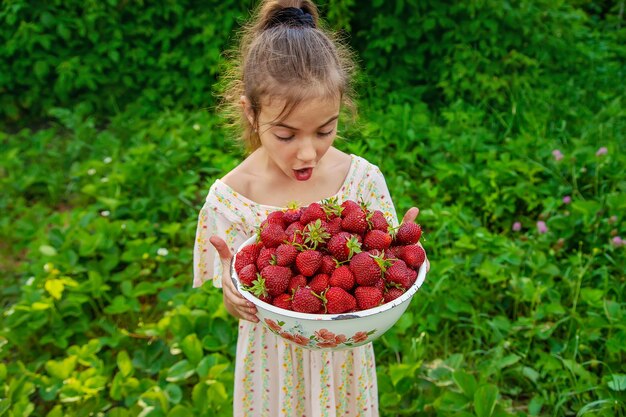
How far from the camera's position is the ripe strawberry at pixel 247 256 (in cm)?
138

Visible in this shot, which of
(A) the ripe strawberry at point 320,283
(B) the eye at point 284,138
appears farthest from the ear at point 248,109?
(A) the ripe strawberry at point 320,283

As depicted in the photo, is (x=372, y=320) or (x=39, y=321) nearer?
(x=372, y=320)

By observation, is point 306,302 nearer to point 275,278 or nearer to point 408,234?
point 275,278

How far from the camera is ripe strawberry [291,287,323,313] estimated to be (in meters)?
1.27

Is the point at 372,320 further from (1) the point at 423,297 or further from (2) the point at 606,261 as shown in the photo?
(2) the point at 606,261

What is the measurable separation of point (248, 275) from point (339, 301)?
21cm

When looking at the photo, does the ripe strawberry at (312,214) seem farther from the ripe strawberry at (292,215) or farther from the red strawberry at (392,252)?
the red strawberry at (392,252)

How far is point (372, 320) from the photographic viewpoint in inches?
49.6

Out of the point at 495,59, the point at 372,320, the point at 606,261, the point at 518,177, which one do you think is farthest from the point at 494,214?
the point at 372,320

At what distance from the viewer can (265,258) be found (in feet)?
4.41

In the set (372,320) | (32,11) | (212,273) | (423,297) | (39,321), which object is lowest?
(39,321)

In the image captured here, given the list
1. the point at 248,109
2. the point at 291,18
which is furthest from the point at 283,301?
the point at 291,18

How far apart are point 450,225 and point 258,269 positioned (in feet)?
6.12

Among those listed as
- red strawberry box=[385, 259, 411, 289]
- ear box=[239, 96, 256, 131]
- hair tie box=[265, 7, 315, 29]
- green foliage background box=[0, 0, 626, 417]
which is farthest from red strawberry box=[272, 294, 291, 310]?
green foliage background box=[0, 0, 626, 417]
